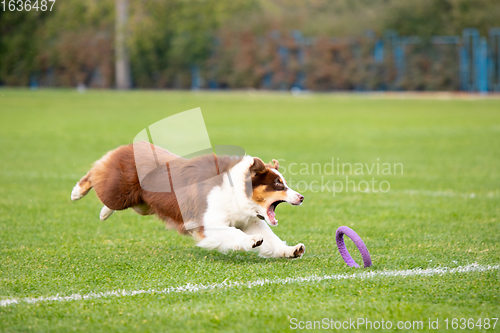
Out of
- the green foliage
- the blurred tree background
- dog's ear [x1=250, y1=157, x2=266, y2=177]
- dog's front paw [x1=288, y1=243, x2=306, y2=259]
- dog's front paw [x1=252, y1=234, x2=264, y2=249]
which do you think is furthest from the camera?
the green foliage

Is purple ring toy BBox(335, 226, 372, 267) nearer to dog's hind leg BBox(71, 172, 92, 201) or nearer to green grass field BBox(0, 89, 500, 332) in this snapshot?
green grass field BBox(0, 89, 500, 332)

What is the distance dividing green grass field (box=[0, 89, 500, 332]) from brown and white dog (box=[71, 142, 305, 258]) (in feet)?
0.82

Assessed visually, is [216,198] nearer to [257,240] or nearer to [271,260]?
[257,240]

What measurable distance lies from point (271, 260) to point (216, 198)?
713mm

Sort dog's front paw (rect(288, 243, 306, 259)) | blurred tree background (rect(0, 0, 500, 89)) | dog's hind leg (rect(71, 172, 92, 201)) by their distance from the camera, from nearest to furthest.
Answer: dog's front paw (rect(288, 243, 306, 259)) → dog's hind leg (rect(71, 172, 92, 201)) → blurred tree background (rect(0, 0, 500, 89))

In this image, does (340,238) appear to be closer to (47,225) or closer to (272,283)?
(272,283)

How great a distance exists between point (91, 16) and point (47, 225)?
36937 millimetres

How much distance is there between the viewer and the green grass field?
11.7 feet

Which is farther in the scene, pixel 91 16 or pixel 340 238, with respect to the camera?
pixel 91 16

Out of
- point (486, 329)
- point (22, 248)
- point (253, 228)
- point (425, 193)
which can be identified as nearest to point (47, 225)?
point (22, 248)

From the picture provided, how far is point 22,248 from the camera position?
523 centimetres

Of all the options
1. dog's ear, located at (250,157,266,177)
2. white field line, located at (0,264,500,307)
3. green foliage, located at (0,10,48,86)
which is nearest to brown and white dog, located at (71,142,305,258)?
dog's ear, located at (250,157,266,177)

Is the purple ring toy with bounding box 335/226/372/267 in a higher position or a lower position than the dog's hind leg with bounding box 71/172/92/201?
lower

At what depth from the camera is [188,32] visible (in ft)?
134
